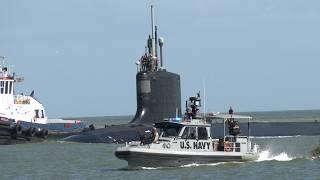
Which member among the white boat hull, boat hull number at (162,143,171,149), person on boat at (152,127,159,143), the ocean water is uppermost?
person on boat at (152,127,159,143)

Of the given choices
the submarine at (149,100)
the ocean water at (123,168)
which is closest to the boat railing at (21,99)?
the submarine at (149,100)

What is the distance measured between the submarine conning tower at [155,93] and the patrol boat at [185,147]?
83.0 ft

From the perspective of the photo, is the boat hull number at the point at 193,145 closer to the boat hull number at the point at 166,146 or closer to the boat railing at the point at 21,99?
the boat hull number at the point at 166,146

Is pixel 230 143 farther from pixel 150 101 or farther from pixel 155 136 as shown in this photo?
pixel 150 101

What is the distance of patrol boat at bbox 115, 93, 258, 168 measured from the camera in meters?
31.3

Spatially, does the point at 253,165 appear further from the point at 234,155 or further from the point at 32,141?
the point at 32,141

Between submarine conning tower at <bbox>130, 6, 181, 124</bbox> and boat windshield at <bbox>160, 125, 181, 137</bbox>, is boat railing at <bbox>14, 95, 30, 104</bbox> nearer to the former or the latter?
submarine conning tower at <bbox>130, 6, 181, 124</bbox>

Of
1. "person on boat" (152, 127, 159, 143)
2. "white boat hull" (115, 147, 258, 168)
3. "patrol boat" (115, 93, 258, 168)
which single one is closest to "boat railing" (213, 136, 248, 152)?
"patrol boat" (115, 93, 258, 168)

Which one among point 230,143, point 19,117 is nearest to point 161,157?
point 230,143

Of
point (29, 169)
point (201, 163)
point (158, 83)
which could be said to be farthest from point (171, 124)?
point (158, 83)

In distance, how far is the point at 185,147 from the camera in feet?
104

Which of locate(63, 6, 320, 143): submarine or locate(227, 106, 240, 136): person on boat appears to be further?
locate(63, 6, 320, 143): submarine

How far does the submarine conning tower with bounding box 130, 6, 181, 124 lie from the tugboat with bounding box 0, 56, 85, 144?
7686 millimetres

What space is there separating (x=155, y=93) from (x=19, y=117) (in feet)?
37.9
